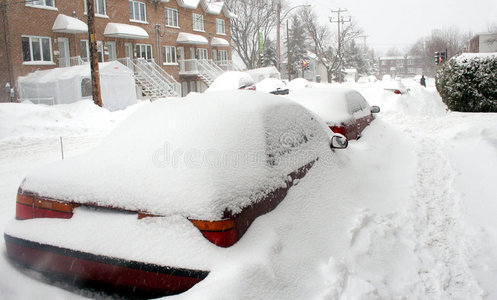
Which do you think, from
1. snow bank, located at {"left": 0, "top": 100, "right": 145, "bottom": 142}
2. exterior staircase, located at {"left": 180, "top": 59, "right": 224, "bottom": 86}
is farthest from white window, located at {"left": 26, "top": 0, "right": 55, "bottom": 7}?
exterior staircase, located at {"left": 180, "top": 59, "right": 224, "bottom": 86}

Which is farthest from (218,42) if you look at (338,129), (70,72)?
(338,129)

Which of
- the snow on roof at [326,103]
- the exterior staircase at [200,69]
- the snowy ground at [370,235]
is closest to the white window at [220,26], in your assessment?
the exterior staircase at [200,69]

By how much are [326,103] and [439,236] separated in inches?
147

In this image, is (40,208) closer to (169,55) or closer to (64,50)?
(64,50)

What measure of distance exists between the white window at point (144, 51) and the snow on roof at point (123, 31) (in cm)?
178

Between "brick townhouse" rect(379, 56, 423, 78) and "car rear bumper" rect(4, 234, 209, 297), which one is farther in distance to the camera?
"brick townhouse" rect(379, 56, 423, 78)

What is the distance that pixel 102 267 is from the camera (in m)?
2.45

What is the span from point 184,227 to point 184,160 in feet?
1.86

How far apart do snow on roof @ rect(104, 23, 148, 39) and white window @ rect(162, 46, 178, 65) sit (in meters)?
4.43

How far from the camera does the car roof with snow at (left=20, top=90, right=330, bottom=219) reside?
2555 mm

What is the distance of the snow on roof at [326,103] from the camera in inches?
275

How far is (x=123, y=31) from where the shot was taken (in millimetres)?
27453

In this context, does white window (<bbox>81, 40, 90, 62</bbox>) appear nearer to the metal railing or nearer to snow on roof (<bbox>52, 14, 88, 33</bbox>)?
snow on roof (<bbox>52, 14, 88, 33</bbox>)

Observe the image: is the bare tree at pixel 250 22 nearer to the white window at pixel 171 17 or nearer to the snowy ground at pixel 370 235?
the white window at pixel 171 17
